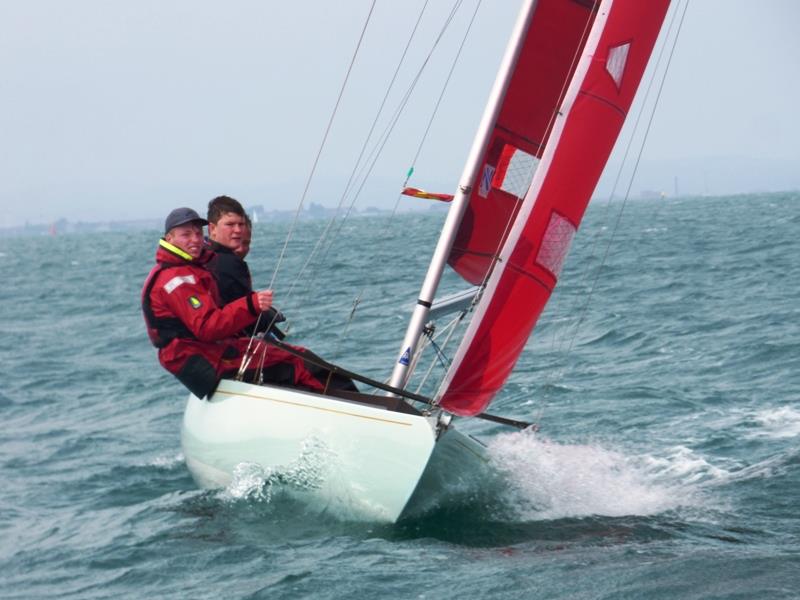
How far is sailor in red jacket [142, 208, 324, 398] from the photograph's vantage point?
199 inches

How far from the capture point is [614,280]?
15320mm

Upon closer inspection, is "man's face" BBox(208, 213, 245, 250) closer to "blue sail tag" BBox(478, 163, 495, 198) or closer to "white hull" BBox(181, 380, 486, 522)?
"white hull" BBox(181, 380, 486, 522)

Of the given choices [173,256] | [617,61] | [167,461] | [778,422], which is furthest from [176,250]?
[778,422]

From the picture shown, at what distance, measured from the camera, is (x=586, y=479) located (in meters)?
5.49

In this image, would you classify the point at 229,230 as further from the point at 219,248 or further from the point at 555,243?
the point at 555,243

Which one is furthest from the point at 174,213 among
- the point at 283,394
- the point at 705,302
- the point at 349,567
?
the point at 705,302

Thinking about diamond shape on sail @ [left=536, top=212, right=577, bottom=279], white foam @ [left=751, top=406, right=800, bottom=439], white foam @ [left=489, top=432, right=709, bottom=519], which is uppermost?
diamond shape on sail @ [left=536, top=212, right=577, bottom=279]

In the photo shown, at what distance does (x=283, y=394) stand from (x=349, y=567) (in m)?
1.00

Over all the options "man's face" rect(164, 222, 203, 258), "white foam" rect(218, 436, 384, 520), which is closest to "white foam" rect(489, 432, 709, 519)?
"white foam" rect(218, 436, 384, 520)

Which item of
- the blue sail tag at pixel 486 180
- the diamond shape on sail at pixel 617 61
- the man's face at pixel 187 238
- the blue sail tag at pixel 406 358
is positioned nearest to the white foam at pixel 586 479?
the blue sail tag at pixel 406 358

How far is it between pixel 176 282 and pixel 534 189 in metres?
1.68

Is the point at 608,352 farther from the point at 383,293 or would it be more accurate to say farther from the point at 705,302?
the point at 383,293

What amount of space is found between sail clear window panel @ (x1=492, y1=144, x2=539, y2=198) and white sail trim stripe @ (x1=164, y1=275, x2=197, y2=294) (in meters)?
1.58

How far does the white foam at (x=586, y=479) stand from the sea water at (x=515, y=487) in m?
0.02
